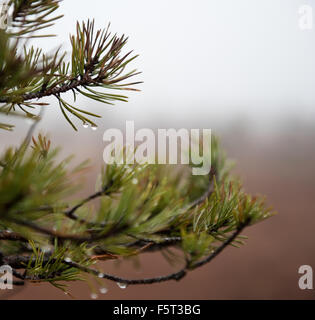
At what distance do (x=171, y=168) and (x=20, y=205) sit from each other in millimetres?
344

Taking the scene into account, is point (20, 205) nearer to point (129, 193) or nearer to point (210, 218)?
point (129, 193)

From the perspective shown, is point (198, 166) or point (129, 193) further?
point (198, 166)

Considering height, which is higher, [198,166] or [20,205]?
[198,166]

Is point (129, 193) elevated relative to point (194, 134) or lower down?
lower down

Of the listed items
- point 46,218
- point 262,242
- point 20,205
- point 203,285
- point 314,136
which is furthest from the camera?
point 314,136

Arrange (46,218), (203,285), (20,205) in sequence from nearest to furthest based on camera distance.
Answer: (20,205) < (46,218) < (203,285)

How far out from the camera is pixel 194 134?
0.58 meters

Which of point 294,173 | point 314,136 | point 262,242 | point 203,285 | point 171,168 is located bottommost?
point 203,285

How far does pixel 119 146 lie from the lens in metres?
0.40

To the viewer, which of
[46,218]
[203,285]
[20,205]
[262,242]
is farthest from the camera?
[262,242]
